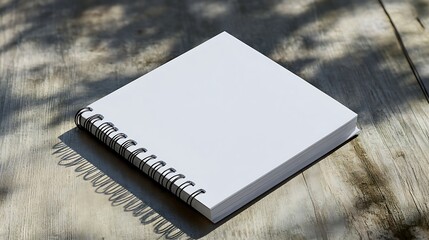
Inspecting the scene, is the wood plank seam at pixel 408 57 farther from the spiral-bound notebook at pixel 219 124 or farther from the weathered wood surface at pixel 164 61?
the spiral-bound notebook at pixel 219 124

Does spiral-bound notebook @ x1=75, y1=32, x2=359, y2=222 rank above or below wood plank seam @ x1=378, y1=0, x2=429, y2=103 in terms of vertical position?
above

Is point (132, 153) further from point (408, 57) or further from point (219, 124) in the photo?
point (408, 57)

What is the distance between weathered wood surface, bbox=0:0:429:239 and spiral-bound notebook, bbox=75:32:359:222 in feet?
0.12

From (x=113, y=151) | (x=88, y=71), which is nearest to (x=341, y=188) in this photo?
(x=113, y=151)

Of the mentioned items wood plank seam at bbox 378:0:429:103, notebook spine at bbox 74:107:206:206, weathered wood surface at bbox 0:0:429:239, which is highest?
notebook spine at bbox 74:107:206:206

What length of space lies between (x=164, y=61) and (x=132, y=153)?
1.11 feet

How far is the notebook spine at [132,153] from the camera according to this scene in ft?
5.88

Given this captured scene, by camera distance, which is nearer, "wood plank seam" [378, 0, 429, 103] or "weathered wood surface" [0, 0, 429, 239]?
"weathered wood surface" [0, 0, 429, 239]

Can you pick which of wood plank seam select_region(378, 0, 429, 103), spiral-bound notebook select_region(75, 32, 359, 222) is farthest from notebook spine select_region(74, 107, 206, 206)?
wood plank seam select_region(378, 0, 429, 103)

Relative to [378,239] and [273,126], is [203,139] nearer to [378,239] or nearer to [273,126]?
[273,126]

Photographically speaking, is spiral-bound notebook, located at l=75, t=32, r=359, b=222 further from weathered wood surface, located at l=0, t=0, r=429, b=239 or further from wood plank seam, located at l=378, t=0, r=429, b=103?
wood plank seam, located at l=378, t=0, r=429, b=103

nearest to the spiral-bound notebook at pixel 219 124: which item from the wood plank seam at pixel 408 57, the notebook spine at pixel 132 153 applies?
the notebook spine at pixel 132 153

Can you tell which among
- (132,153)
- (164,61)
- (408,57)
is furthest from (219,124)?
(408,57)

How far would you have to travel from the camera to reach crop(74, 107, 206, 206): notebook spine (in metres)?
1.79
